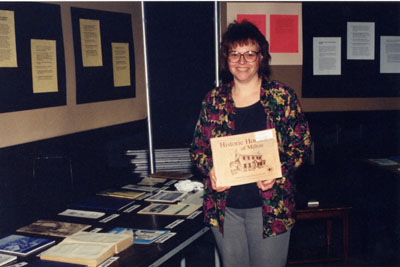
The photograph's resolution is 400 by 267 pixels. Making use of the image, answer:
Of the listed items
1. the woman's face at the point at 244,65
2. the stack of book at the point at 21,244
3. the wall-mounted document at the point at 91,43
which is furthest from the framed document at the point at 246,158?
the wall-mounted document at the point at 91,43

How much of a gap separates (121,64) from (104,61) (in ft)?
0.54

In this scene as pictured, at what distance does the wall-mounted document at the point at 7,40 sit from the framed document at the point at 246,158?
2.89 feet

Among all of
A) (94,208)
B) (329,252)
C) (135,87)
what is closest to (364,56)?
(329,252)

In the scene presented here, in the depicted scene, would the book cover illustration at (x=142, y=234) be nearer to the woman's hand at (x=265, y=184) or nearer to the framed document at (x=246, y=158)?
the framed document at (x=246, y=158)

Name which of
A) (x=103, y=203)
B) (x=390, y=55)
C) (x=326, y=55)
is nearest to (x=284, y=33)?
(x=326, y=55)

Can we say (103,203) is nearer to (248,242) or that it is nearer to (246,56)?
(248,242)

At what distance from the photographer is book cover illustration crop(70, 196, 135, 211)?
193 centimetres

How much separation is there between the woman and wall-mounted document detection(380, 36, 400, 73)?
4.69ft

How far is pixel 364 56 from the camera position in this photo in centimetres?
274

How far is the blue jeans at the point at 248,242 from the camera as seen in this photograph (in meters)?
1.53

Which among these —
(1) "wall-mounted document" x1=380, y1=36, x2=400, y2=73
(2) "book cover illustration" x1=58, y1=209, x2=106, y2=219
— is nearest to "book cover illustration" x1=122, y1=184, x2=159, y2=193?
(2) "book cover illustration" x1=58, y1=209, x2=106, y2=219

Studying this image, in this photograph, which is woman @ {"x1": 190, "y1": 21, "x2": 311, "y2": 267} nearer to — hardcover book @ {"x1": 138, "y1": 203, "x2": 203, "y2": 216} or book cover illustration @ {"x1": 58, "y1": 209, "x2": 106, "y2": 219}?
hardcover book @ {"x1": 138, "y1": 203, "x2": 203, "y2": 216}

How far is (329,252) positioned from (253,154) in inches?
59.6

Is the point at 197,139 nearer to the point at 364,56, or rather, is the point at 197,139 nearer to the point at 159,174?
the point at 159,174
